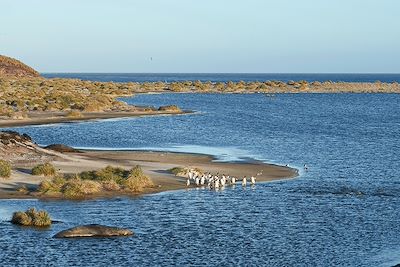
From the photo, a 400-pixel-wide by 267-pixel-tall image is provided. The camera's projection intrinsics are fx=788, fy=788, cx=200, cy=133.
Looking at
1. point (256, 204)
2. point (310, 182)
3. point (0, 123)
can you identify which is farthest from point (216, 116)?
point (256, 204)

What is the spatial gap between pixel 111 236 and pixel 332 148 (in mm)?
40394

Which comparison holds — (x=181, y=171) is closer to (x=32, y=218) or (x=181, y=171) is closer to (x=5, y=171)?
(x=5, y=171)

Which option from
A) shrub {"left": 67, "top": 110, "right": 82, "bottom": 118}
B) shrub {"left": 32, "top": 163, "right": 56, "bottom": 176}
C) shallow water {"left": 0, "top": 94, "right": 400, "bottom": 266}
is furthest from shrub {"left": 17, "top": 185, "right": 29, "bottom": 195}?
shrub {"left": 67, "top": 110, "right": 82, "bottom": 118}

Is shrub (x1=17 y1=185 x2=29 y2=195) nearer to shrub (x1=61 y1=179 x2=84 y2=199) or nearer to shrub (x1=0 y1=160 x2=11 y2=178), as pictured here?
shrub (x1=61 y1=179 x2=84 y2=199)

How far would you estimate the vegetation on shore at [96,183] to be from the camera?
39.5 m

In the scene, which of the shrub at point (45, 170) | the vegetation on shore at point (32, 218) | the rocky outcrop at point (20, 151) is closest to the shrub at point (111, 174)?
the shrub at point (45, 170)

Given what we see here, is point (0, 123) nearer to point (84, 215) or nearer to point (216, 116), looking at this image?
point (216, 116)

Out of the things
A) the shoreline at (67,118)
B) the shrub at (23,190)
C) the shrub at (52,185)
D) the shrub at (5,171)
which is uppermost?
the shrub at (5,171)

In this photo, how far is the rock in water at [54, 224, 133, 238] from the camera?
30.0 metres

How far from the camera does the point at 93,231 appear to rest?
1190 inches

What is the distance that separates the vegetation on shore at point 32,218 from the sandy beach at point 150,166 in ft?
21.7

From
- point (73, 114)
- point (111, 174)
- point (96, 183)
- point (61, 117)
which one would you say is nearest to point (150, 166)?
point (111, 174)

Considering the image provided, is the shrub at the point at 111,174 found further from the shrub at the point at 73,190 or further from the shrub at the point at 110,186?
the shrub at the point at 73,190

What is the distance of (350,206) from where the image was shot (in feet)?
124
